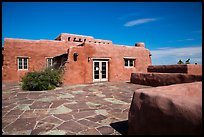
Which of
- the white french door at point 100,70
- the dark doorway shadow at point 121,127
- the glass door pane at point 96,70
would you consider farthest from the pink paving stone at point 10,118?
the glass door pane at point 96,70

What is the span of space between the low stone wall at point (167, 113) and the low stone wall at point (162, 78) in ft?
15.7

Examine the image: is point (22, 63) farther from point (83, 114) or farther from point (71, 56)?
point (83, 114)

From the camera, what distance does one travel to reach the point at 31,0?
258 centimetres

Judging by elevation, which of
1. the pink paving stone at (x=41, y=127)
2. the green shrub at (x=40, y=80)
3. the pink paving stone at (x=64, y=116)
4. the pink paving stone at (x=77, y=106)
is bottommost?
the pink paving stone at (x=41, y=127)

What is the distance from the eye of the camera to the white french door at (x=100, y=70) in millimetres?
12748

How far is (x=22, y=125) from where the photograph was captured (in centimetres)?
359

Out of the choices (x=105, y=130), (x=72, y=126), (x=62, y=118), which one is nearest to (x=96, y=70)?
(x=62, y=118)

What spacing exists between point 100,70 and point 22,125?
9.61m

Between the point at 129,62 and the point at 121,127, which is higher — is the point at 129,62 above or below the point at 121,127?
above

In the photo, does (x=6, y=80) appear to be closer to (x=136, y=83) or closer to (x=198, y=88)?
(x=136, y=83)

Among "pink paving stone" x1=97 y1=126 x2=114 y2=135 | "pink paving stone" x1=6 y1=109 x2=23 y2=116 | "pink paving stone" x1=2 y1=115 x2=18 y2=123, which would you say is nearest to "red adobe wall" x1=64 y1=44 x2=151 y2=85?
"pink paving stone" x1=6 y1=109 x2=23 y2=116

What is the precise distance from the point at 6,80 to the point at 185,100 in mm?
15116

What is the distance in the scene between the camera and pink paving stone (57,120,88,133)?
3363 millimetres

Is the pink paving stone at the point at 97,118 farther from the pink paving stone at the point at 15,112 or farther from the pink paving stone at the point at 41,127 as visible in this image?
the pink paving stone at the point at 15,112
